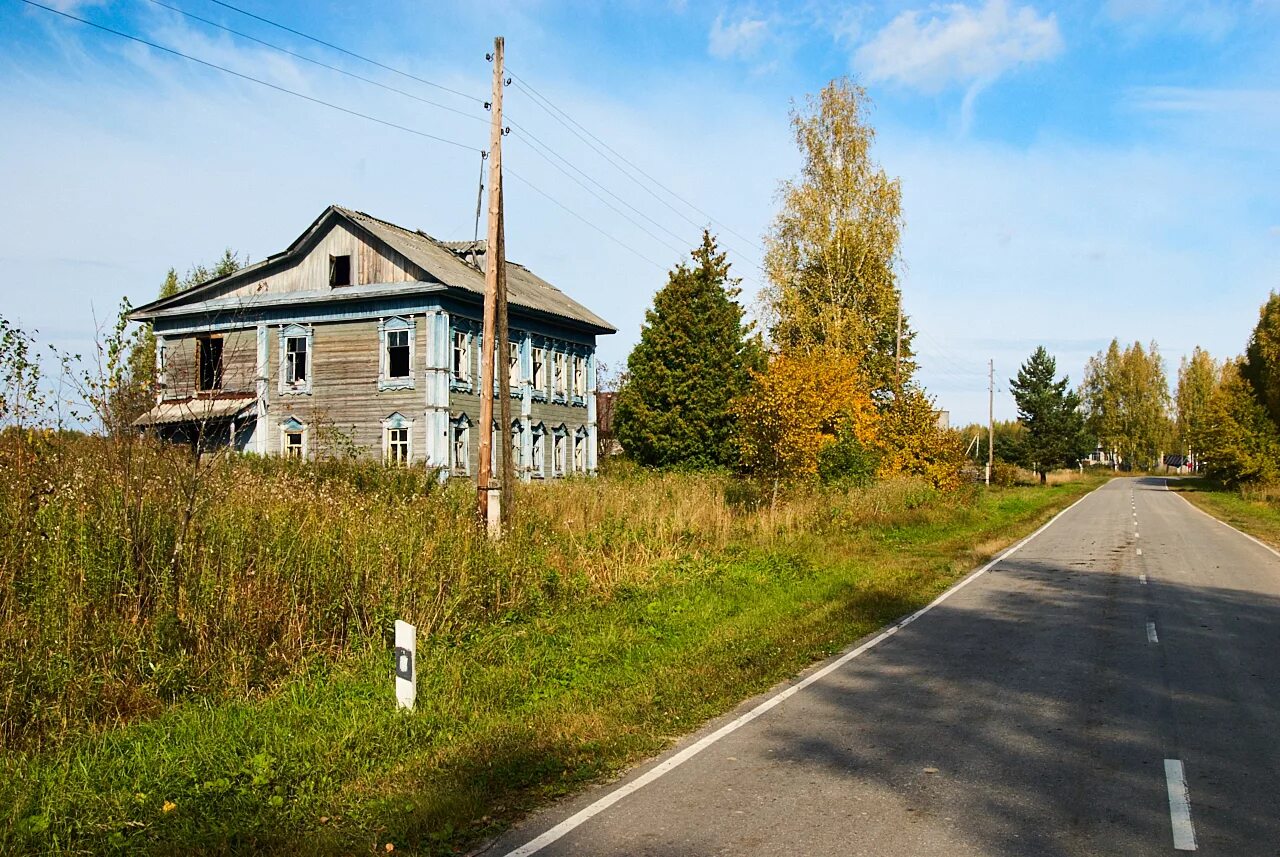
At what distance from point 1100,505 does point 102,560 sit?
5021 centimetres

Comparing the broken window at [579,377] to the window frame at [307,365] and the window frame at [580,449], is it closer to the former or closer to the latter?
the window frame at [580,449]

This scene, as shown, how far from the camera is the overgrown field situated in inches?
241

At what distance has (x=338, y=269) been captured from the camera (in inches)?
1378

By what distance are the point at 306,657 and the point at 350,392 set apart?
26.2 meters

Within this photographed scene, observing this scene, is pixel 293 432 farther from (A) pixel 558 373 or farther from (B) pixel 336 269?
(A) pixel 558 373

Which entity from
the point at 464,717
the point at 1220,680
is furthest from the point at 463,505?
the point at 1220,680

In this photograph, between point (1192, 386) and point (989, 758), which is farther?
point (1192, 386)

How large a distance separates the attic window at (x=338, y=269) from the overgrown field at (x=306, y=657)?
72.7 feet

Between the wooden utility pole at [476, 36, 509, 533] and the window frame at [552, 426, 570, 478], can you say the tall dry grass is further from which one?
the window frame at [552, 426, 570, 478]

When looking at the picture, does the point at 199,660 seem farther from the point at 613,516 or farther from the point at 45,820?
the point at 613,516

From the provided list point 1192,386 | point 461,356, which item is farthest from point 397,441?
point 1192,386

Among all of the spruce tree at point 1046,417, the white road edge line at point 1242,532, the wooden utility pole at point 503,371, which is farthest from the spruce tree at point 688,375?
the spruce tree at point 1046,417

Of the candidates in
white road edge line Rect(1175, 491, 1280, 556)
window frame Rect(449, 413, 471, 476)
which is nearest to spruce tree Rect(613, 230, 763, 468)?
window frame Rect(449, 413, 471, 476)

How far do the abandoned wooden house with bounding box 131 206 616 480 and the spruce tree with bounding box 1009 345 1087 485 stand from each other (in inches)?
2292
